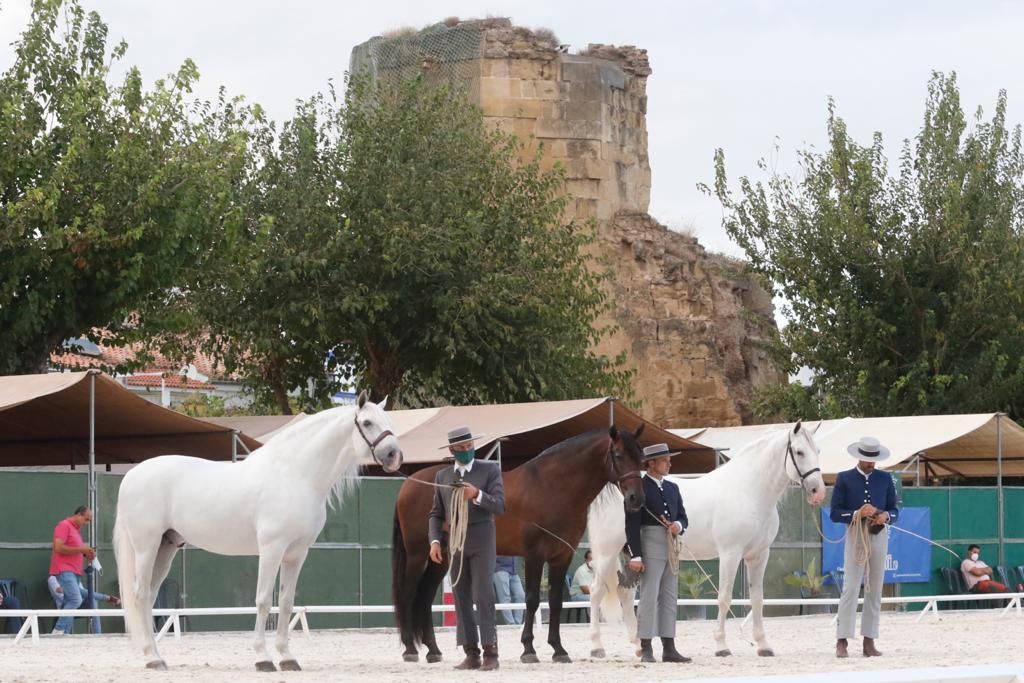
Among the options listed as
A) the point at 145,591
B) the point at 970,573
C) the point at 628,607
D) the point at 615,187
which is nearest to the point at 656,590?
the point at 628,607

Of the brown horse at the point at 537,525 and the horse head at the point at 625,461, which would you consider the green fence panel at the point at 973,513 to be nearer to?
the brown horse at the point at 537,525

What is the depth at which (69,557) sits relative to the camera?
16.7 m

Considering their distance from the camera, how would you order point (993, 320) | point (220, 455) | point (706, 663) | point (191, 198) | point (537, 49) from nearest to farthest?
point (706, 663), point (220, 455), point (191, 198), point (993, 320), point (537, 49)

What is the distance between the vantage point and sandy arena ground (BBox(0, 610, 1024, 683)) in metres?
11.0

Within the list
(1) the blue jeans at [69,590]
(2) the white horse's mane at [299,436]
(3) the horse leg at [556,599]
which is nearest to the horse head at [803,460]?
(3) the horse leg at [556,599]

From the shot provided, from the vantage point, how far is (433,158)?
114 ft

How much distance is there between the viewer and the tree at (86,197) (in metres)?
25.6

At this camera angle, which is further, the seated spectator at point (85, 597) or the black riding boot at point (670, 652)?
the seated spectator at point (85, 597)

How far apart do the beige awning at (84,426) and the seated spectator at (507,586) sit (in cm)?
350

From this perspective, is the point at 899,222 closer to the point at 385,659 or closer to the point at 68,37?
the point at 68,37

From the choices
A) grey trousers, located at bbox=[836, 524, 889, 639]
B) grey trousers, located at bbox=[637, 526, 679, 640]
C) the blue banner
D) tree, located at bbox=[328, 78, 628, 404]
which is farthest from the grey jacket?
tree, located at bbox=[328, 78, 628, 404]

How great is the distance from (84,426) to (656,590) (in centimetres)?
1114

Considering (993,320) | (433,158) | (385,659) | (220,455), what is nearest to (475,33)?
(433,158)

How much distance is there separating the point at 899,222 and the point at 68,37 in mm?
17644
